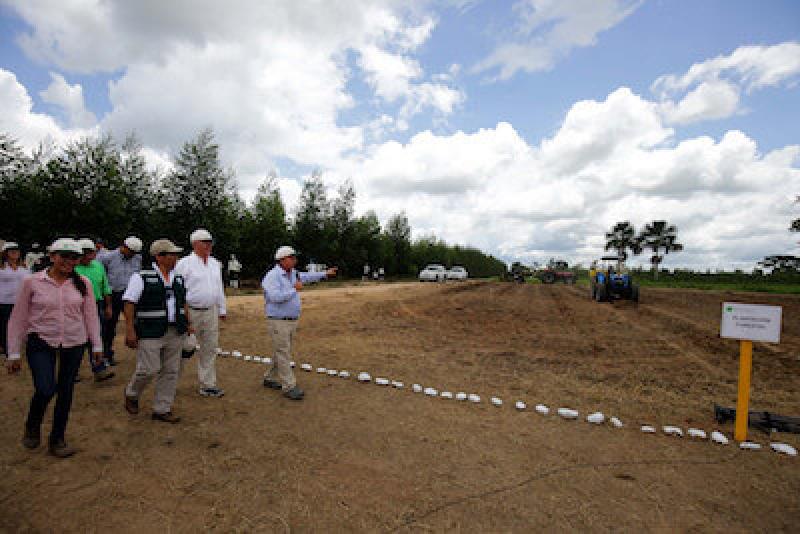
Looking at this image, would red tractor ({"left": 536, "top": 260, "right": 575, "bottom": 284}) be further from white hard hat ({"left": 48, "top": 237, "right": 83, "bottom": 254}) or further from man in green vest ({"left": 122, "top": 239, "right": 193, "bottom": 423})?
white hard hat ({"left": 48, "top": 237, "right": 83, "bottom": 254})

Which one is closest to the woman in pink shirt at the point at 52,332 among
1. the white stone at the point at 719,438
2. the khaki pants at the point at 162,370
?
the khaki pants at the point at 162,370

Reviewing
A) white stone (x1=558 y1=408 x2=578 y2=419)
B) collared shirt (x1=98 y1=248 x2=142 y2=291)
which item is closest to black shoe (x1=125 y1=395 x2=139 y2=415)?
collared shirt (x1=98 y1=248 x2=142 y2=291)

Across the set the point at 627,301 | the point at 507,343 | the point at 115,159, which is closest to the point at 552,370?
the point at 507,343

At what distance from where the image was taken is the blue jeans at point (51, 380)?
3518 mm

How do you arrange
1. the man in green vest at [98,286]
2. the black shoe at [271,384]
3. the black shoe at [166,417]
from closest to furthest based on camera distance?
the black shoe at [166,417] → the man in green vest at [98,286] → the black shoe at [271,384]

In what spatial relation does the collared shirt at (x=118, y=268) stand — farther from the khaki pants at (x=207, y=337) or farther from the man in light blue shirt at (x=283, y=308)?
the man in light blue shirt at (x=283, y=308)

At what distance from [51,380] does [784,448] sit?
22.5ft

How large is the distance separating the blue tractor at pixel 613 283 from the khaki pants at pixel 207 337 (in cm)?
1753

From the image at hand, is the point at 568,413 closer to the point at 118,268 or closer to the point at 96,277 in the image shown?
the point at 96,277

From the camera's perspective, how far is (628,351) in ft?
29.9

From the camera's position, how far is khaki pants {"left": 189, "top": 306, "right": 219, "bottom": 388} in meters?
4.91

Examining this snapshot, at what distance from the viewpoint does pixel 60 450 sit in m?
3.63

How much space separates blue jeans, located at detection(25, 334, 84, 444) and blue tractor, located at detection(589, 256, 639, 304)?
19.1 metres

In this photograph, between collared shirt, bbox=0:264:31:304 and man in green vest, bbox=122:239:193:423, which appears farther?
collared shirt, bbox=0:264:31:304
